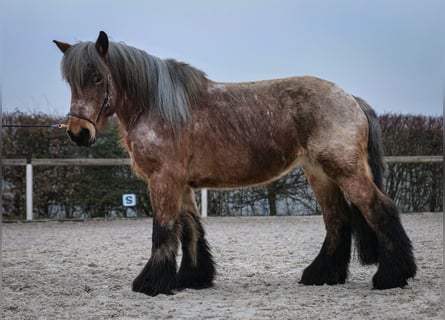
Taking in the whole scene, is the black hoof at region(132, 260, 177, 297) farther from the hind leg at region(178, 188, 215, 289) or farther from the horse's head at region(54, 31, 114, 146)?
the horse's head at region(54, 31, 114, 146)

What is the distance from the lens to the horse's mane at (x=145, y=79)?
17.9 ft

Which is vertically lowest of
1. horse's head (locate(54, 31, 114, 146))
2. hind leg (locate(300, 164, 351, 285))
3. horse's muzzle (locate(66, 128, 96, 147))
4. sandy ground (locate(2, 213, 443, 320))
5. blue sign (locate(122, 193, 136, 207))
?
sandy ground (locate(2, 213, 443, 320))

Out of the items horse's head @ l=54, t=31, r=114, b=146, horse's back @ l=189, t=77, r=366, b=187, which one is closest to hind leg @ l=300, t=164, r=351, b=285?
horse's back @ l=189, t=77, r=366, b=187

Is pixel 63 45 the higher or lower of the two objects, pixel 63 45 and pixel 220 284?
the higher

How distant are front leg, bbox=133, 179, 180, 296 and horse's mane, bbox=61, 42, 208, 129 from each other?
1.99 ft

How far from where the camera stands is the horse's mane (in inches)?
215

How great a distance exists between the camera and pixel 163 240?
17.8 ft

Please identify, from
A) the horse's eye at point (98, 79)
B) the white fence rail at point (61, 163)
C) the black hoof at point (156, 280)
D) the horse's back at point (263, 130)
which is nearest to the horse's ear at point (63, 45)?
the horse's eye at point (98, 79)

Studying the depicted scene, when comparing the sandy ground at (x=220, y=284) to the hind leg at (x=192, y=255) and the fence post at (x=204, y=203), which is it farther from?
the fence post at (x=204, y=203)

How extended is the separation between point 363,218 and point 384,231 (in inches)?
11.4

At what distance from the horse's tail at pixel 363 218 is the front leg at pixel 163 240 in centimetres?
167

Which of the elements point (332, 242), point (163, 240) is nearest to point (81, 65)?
point (163, 240)

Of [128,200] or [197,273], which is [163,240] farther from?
[128,200]

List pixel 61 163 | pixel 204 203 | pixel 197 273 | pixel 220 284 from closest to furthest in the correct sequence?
pixel 197 273 < pixel 220 284 < pixel 61 163 < pixel 204 203
